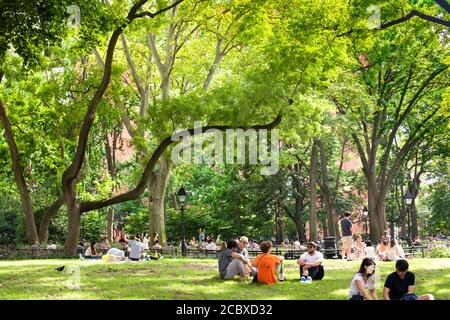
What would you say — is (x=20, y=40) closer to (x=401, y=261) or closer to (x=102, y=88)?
(x=102, y=88)

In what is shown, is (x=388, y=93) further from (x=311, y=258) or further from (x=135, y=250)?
(x=311, y=258)

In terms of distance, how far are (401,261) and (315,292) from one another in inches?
131

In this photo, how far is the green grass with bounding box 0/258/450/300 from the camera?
44.2 feet

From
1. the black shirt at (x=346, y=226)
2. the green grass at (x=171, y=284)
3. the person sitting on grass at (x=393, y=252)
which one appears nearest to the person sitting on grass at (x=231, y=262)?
the green grass at (x=171, y=284)

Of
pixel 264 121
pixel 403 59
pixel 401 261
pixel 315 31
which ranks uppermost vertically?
pixel 403 59

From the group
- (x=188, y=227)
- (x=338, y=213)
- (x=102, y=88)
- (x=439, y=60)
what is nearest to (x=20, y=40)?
(x=102, y=88)

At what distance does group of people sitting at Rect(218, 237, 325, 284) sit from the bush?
15.5 m

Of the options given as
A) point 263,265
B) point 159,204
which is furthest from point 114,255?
point 263,265

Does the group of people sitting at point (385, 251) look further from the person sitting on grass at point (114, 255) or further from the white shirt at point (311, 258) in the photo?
the person sitting on grass at point (114, 255)

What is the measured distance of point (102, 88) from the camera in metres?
25.8

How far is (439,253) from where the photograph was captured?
99.1 ft

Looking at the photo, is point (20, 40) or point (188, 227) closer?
point (20, 40)
